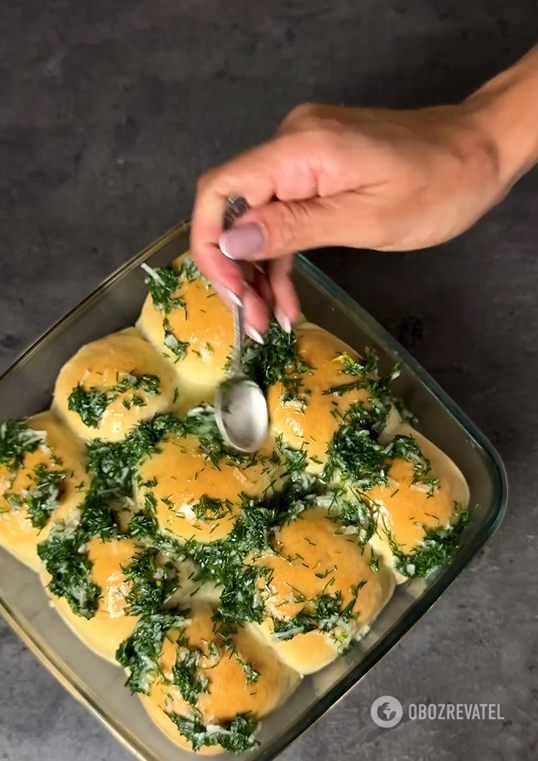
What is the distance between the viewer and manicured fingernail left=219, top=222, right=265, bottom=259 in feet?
2.90

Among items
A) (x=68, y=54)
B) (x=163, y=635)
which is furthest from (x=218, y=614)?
(x=68, y=54)

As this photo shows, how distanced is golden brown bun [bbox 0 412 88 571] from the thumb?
39 cm

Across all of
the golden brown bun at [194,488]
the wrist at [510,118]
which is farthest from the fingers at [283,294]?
the wrist at [510,118]

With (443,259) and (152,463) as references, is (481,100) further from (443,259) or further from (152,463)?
(152,463)

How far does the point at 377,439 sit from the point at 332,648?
302 mm

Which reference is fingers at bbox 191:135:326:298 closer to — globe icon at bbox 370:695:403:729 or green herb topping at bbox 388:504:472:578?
green herb topping at bbox 388:504:472:578

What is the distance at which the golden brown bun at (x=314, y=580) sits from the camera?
1022 mm

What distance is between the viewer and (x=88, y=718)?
4.12 feet

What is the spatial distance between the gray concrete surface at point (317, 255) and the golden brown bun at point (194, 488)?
44cm

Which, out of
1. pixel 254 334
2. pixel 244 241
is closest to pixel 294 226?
pixel 244 241

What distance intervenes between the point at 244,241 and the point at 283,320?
0.21 meters

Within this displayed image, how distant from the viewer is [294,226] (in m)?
0.90

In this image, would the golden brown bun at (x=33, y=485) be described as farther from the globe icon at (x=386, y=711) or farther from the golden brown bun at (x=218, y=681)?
the globe icon at (x=386, y=711)

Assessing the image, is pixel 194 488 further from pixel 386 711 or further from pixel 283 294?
pixel 386 711
